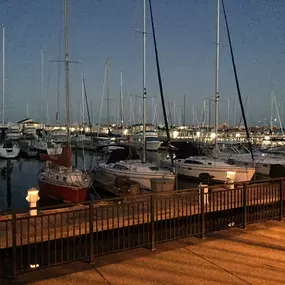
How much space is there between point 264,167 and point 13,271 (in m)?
25.5

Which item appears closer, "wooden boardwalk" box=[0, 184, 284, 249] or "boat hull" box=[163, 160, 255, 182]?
"wooden boardwalk" box=[0, 184, 284, 249]

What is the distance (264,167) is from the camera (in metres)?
Result: 27.4

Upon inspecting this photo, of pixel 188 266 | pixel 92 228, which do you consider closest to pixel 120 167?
pixel 92 228

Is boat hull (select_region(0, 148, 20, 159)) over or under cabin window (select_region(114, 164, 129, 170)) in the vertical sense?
under

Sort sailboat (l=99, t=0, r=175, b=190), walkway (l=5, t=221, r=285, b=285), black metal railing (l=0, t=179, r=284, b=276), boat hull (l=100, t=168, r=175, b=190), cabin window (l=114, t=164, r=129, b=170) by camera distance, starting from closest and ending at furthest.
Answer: walkway (l=5, t=221, r=285, b=285), black metal railing (l=0, t=179, r=284, b=276), boat hull (l=100, t=168, r=175, b=190), sailboat (l=99, t=0, r=175, b=190), cabin window (l=114, t=164, r=129, b=170)

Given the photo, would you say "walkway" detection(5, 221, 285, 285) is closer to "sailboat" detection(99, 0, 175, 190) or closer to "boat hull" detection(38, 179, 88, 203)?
"boat hull" detection(38, 179, 88, 203)

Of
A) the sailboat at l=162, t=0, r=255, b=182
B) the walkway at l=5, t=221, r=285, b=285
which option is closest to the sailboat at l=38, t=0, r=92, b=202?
the sailboat at l=162, t=0, r=255, b=182

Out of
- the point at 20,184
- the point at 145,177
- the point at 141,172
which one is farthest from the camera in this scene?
the point at 20,184

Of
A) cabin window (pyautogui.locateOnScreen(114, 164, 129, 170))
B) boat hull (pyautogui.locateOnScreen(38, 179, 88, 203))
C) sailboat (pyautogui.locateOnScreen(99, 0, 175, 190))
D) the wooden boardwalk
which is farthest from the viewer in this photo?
cabin window (pyautogui.locateOnScreen(114, 164, 129, 170))

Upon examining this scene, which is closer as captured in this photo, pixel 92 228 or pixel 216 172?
pixel 92 228

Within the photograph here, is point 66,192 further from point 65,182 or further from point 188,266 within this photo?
point 188,266

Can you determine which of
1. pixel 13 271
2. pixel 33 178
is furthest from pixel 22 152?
pixel 13 271

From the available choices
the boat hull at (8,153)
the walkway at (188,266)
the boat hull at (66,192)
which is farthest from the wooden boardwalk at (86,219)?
the boat hull at (8,153)

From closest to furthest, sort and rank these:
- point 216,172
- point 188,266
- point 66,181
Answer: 1. point 188,266
2. point 66,181
3. point 216,172
